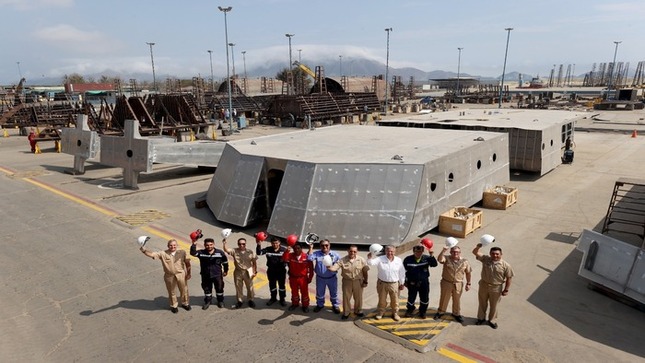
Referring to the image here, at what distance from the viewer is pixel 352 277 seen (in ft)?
27.1

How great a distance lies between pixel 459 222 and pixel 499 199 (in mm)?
3728

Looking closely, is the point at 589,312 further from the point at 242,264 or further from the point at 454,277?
the point at 242,264

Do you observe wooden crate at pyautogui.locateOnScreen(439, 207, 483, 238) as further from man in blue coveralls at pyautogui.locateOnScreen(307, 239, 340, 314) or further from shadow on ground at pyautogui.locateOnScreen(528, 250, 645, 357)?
man in blue coveralls at pyautogui.locateOnScreen(307, 239, 340, 314)

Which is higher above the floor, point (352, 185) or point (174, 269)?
point (352, 185)

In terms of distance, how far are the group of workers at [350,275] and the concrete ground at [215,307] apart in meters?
0.34

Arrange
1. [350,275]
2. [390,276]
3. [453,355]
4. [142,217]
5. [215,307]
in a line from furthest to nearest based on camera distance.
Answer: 1. [142,217]
2. [215,307]
3. [350,275]
4. [390,276]
5. [453,355]

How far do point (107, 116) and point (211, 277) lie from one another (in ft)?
107

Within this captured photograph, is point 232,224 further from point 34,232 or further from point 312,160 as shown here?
point 34,232

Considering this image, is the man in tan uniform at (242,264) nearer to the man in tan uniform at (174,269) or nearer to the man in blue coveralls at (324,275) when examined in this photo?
the man in tan uniform at (174,269)

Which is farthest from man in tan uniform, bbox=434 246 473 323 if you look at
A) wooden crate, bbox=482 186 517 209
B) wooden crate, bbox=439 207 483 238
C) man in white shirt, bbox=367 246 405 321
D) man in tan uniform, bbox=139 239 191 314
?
wooden crate, bbox=482 186 517 209

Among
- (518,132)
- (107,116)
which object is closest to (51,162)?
(107,116)

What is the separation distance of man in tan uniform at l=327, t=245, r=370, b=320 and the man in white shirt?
251 millimetres

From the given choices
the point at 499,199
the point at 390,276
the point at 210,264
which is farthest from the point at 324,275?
the point at 499,199

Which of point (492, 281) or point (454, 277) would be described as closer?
point (492, 281)
